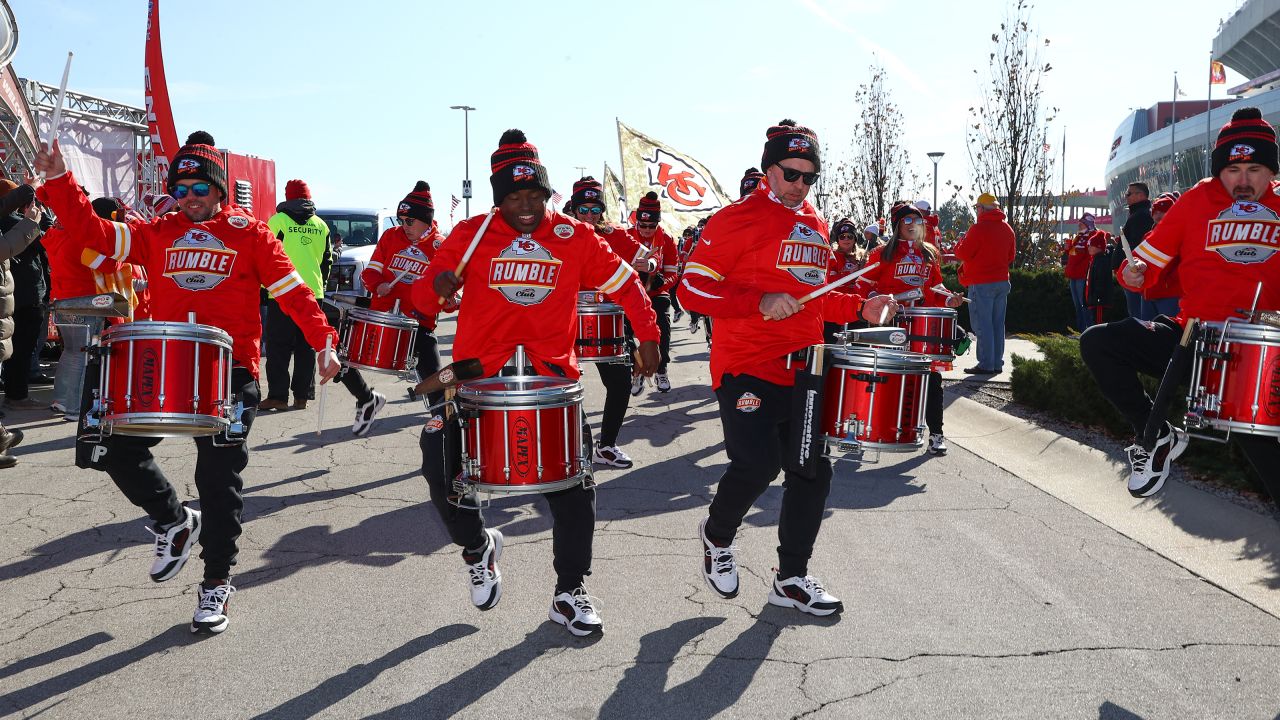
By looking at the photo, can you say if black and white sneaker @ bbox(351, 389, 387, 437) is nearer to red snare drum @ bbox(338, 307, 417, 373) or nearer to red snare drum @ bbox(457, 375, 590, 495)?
red snare drum @ bbox(338, 307, 417, 373)

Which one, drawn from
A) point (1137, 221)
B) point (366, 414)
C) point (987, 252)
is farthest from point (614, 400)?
point (1137, 221)

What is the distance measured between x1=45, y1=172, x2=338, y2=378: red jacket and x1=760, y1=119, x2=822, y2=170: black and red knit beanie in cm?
212

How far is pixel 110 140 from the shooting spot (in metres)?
17.7

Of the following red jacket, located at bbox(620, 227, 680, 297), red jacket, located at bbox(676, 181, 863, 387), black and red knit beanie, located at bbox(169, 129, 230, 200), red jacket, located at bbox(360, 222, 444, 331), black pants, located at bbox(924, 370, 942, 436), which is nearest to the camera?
red jacket, located at bbox(676, 181, 863, 387)

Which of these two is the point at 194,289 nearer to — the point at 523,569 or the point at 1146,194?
the point at 523,569

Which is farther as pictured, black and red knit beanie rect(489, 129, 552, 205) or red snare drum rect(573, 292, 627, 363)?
red snare drum rect(573, 292, 627, 363)

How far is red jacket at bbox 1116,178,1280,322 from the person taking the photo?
4.49 metres

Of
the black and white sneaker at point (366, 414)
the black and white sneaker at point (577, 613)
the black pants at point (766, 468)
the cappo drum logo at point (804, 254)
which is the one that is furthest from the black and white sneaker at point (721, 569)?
the black and white sneaker at point (366, 414)

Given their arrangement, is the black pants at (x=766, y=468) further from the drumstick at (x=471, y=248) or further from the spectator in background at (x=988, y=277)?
the spectator in background at (x=988, y=277)

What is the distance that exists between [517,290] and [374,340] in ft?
→ 12.4

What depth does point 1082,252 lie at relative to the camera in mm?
16109

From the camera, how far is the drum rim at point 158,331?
165 inches

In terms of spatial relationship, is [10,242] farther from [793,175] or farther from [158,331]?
[793,175]

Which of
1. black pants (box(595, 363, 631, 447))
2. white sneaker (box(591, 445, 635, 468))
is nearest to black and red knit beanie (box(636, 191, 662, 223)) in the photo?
black pants (box(595, 363, 631, 447))
